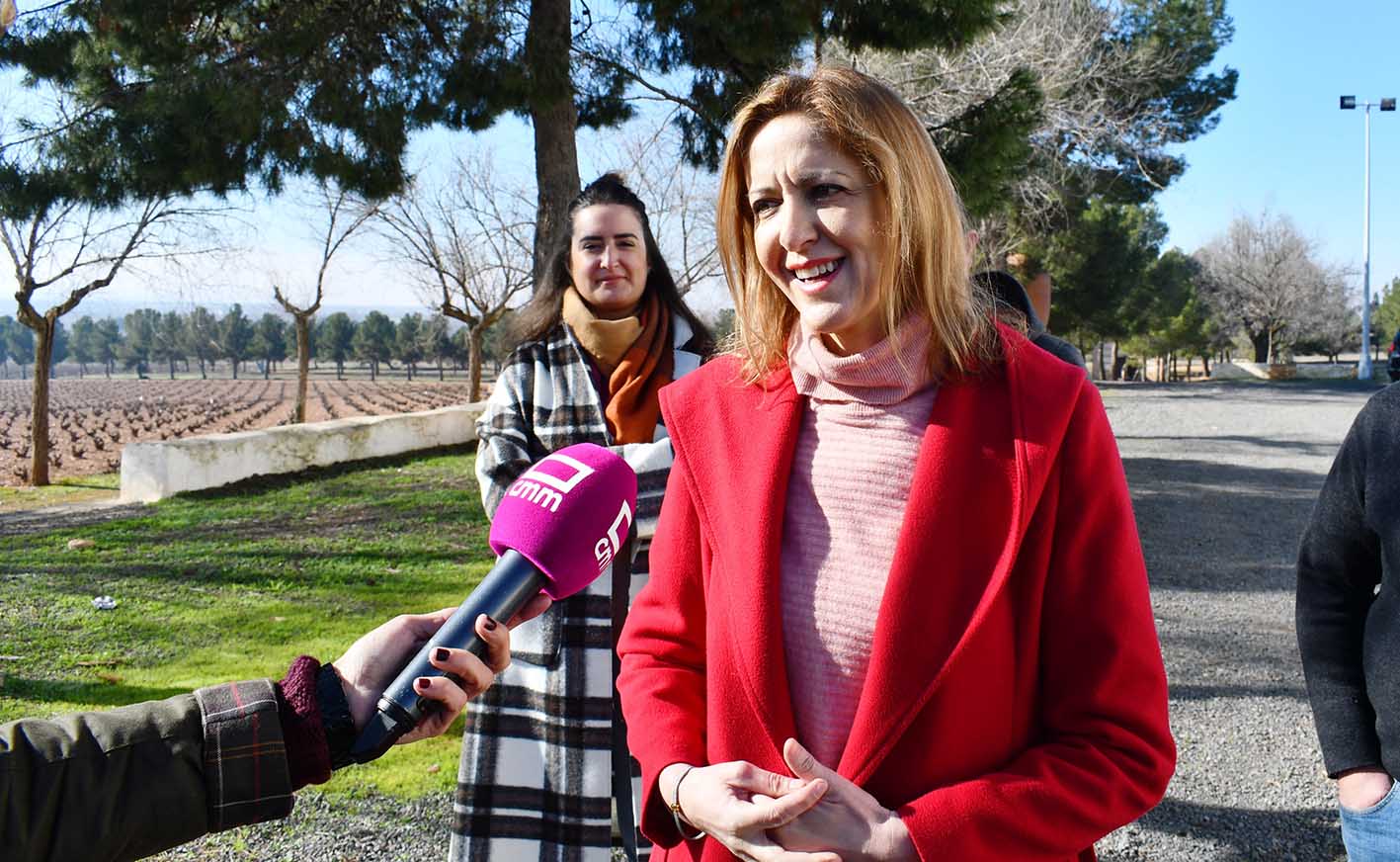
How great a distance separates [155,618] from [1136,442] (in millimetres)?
14672

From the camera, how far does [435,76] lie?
25.7ft

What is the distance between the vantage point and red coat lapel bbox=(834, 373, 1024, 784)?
1404 mm

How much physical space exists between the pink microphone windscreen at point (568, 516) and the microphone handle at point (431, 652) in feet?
0.25

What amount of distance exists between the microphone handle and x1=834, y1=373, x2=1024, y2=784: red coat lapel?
519mm

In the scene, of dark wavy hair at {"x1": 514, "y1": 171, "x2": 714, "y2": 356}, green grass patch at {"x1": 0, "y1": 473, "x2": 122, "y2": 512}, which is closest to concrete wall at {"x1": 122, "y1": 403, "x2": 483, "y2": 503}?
green grass patch at {"x1": 0, "y1": 473, "x2": 122, "y2": 512}

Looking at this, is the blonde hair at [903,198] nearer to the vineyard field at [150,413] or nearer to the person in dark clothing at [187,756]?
the person in dark clothing at [187,756]

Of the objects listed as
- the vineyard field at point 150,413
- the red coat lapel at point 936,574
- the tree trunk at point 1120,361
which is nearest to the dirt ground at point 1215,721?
the red coat lapel at point 936,574

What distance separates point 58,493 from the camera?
15.5m

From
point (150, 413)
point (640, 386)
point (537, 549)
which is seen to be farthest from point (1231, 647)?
point (150, 413)

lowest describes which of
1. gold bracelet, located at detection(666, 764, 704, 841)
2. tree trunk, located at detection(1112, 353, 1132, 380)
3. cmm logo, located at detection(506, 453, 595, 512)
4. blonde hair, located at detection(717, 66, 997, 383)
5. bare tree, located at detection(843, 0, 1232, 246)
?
gold bracelet, located at detection(666, 764, 704, 841)

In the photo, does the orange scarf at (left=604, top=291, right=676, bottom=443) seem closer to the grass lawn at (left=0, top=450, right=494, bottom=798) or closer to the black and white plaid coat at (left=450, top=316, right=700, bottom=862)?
the black and white plaid coat at (left=450, top=316, right=700, bottom=862)

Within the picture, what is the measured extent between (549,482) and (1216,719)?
14.7 feet

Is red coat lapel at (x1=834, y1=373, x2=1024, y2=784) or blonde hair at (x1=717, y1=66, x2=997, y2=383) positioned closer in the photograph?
red coat lapel at (x1=834, y1=373, x2=1024, y2=784)

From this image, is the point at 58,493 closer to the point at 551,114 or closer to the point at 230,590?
the point at 230,590
